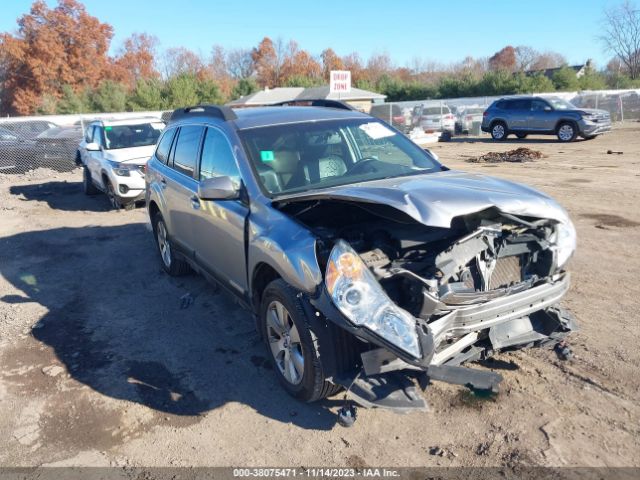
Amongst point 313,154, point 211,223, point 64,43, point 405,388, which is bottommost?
point 405,388

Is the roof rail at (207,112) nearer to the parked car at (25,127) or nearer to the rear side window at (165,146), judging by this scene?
the rear side window at (165,146)

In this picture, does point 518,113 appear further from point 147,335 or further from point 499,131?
point 147,335

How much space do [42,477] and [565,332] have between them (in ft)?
11.4

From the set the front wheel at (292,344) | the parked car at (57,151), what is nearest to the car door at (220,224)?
the front wheel at (292,344)

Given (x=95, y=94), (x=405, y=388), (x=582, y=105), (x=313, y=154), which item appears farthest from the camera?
(x=95, y=94)

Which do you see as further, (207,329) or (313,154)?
(207,329)

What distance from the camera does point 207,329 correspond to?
201 inches

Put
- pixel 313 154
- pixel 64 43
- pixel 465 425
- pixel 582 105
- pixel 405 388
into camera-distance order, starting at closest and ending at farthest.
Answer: pixel 405 388
pixel 465 425
pixel 313 154
pixel 582 105
pixel 64 43

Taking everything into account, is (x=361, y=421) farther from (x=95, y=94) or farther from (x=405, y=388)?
(x=95, y=94)

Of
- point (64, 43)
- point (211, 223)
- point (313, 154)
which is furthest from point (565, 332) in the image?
point (64, 43)

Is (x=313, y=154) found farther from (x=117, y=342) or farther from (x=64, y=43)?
(x=64, y=43)

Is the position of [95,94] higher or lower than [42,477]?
higher

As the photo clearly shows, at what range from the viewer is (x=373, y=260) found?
330 cm

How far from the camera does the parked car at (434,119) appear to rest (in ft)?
89.4
